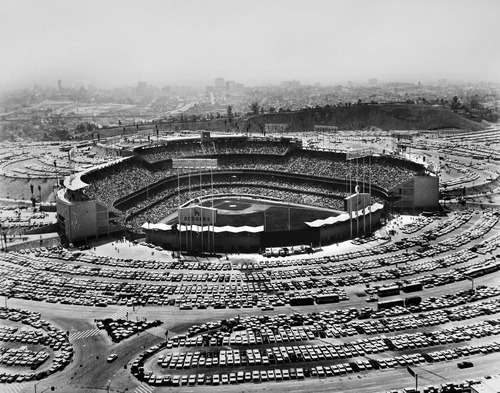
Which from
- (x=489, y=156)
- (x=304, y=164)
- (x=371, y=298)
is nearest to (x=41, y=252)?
(x=371, y=298)

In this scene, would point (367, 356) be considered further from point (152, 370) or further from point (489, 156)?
point (489, 156)

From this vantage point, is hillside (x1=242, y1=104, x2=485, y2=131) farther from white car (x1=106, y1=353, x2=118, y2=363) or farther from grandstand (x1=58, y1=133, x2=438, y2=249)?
white car (x1=106, y1=353, x2=118, y2=363)

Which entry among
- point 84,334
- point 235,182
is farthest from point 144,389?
point 235,182

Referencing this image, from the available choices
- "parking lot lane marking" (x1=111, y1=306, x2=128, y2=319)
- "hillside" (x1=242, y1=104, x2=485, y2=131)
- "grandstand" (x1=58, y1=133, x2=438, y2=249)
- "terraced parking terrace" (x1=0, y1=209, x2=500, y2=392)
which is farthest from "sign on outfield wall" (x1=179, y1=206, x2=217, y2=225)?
"hillside" (x1=242, y1=104, x2=485, y2=131)

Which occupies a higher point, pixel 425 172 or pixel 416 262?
pixel 425 172

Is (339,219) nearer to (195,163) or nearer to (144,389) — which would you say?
(195,163)

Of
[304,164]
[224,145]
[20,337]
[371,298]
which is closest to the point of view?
[20,337]

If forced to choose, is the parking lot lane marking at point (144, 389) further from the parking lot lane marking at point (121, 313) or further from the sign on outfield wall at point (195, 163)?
the sign on outfield wall at point (195, 163)
